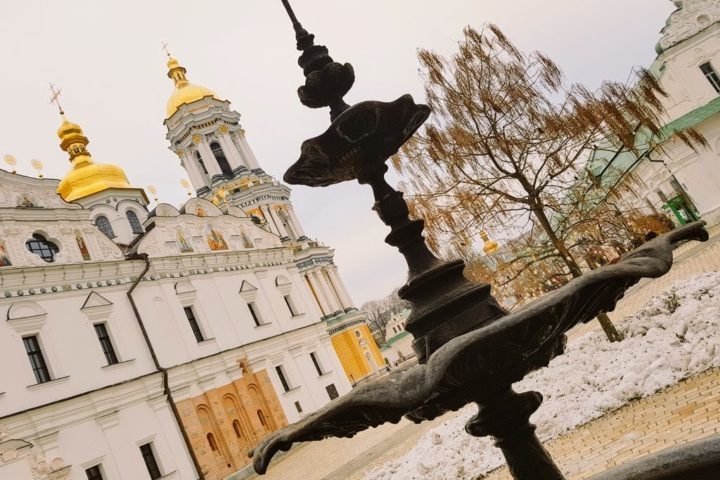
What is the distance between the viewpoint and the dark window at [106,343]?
1847 cm

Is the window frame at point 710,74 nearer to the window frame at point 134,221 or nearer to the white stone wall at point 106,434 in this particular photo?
the white stone wall at point 106,434

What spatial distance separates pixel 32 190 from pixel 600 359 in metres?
19.9

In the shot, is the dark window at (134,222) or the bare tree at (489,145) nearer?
the bare tree at (489,145)

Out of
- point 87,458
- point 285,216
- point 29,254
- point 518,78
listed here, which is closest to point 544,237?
point 518,78

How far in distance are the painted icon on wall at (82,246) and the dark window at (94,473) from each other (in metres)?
7.72

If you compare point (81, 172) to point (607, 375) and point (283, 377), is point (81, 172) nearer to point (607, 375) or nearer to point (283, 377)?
point (283, 377)

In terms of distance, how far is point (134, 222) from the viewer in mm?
32344

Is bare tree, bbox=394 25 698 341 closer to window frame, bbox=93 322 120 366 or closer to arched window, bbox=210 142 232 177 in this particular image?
window frame, bbox=93 322 120 366

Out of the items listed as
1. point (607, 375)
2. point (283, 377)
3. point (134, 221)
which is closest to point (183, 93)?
point (134, 221)

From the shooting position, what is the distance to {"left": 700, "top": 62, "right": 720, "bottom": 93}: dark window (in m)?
27.2

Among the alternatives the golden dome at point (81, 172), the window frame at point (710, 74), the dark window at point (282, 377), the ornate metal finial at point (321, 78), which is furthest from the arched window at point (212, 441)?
the window frame at point (710, 74)

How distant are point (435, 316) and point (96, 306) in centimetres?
1887

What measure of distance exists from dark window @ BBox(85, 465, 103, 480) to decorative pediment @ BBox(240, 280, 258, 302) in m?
10.2

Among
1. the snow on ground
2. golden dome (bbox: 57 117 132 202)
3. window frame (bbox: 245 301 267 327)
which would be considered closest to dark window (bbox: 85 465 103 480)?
window frame (bbox: 245 301 267 327)
